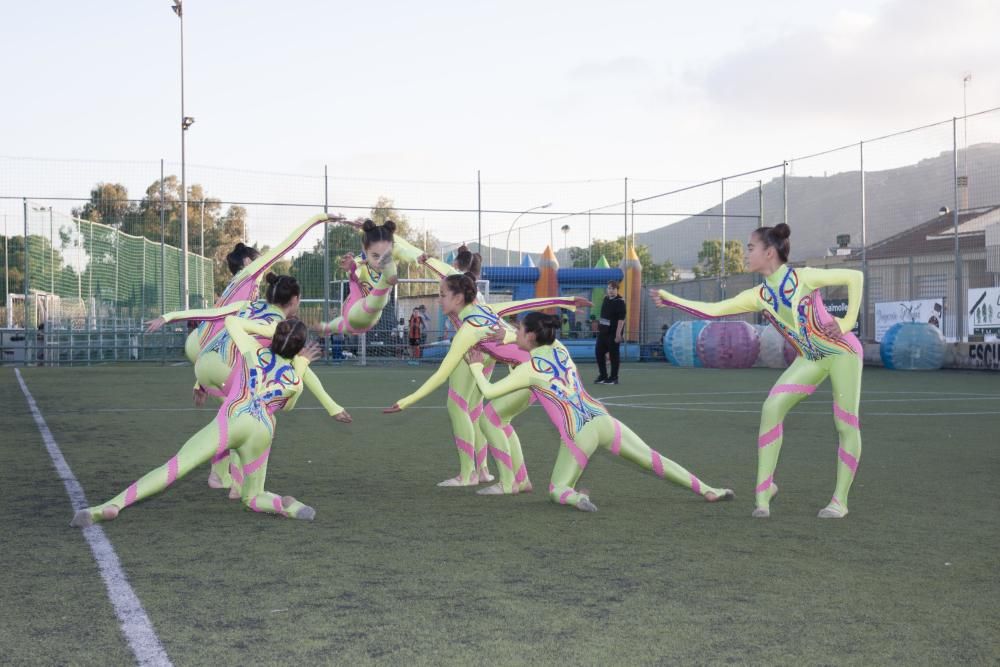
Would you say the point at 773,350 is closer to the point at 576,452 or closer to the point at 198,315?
the point at 576,452

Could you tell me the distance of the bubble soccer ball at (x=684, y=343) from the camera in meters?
27.5

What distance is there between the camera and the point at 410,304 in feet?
138

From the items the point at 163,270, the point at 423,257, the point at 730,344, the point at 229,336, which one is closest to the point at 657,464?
the point at 423,257

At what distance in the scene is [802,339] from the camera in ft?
22.6

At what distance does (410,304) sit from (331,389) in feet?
74.3

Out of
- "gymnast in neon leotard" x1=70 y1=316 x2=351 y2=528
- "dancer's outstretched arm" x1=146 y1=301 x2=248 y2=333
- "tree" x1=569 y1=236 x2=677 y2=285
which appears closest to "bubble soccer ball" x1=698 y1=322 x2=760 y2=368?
"tree" x1=569 y1=236 x2=677 y2=285

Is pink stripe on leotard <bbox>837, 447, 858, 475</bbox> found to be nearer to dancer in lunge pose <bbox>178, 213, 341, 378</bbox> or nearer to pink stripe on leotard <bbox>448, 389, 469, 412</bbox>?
pink stripe on leotard <bbox>448, 389, 469, 412</bbox>

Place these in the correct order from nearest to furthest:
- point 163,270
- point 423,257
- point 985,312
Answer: point 423,257
point 985,312
point 163,270

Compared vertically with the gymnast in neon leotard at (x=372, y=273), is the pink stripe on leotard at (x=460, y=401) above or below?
below

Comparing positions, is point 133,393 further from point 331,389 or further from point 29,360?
point 29,360

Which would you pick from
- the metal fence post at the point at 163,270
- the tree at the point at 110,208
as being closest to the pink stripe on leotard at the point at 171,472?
the tree at the point at 110,208

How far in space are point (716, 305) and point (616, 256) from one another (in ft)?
89.5

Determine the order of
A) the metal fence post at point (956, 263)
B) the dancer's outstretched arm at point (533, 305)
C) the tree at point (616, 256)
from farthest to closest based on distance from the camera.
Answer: the tree at point (616, 256)
the metal fence post at point (956, 263)
the dancer's outstretched arm at point (533, 305)

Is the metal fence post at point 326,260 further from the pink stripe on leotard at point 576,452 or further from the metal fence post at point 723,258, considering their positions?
the pink stripe on leotard at point 576,452
